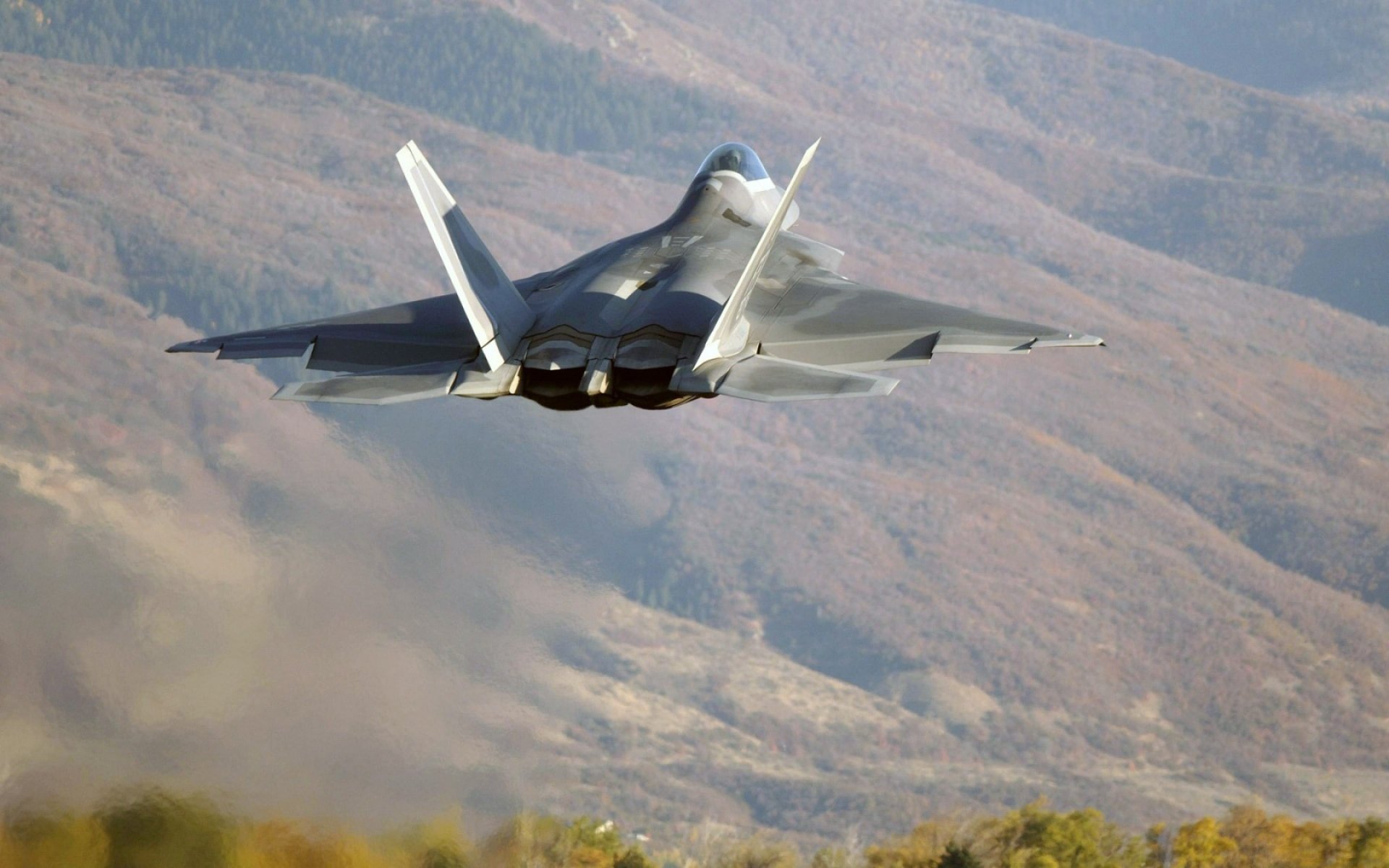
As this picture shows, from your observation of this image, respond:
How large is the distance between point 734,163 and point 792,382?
847 centimetres

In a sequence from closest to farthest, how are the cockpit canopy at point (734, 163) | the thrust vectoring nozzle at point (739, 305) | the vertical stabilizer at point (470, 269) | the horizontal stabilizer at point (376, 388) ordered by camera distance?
the horizontal stabilizer at point (376, 388), the thrust vectoring nozzle at point (739, 305), the vertical stabilizer at point (470, 269), the cockpit canopy at point (734, 163)

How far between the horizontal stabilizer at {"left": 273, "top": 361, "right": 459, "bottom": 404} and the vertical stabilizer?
1.89 ft

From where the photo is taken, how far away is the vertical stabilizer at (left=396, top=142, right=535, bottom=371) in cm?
2070

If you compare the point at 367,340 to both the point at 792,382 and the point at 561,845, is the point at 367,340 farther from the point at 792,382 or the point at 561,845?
the point at 561,845

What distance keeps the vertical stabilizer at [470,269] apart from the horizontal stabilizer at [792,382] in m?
2.87

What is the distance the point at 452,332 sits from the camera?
73.0 ft

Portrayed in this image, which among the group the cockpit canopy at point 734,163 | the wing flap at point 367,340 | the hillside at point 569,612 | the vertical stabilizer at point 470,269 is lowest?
the hillside at point 569,612

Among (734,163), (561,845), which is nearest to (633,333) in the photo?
(734,163)

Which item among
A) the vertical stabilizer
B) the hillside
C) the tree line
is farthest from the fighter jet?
the hillside

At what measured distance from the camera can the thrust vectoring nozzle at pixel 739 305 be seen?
20.5 meters

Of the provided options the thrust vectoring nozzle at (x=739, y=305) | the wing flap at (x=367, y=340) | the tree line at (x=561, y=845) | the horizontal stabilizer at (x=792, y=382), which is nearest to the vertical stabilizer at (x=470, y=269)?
the wing flap at (x=367, y=340)

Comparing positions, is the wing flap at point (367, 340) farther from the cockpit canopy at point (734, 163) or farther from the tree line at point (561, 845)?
the tree line at point (561, 845)

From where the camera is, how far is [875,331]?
22.7 m

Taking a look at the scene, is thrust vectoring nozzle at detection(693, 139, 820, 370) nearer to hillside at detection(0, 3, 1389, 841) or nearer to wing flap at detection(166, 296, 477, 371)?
wing flap at detection(166, 296, 477, 371)
